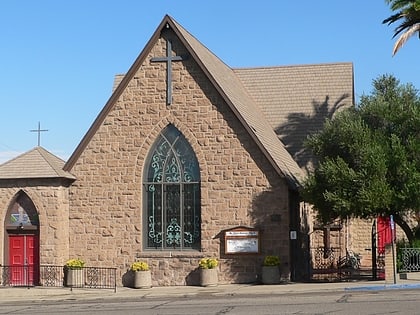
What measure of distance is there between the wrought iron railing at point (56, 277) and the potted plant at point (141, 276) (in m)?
0.79

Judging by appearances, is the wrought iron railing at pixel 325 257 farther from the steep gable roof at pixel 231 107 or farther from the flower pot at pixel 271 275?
the flower pot at pixel 271 275

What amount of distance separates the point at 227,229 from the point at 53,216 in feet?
22.2

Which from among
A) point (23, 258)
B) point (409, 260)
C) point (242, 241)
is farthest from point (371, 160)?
point (23, 258)

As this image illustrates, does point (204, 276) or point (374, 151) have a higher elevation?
point (374, 151)

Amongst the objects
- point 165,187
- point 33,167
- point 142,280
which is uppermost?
point 33,167

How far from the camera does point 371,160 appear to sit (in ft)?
85.6

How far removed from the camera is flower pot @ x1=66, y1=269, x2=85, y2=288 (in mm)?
28969

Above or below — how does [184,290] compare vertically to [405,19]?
below

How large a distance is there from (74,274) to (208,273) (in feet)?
17.0

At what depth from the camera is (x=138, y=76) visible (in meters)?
30.5

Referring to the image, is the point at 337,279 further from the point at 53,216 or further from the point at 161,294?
the point at 53,216

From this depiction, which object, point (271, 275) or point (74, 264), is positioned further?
point (74, 264)

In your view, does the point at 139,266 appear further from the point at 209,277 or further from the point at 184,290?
the point at 209,277

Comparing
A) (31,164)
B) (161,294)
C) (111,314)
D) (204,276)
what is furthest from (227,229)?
(111,314)
